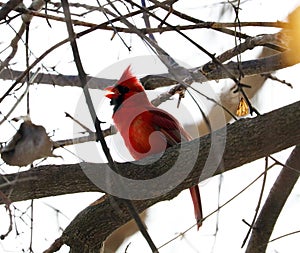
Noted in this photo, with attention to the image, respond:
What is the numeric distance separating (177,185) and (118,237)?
1777 mm

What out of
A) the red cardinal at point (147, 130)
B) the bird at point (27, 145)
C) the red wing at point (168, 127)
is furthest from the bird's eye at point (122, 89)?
the bird at point (27, 145)

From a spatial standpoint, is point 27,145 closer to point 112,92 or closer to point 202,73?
point 202,73

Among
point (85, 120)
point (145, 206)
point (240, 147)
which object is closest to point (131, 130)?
point (85, 120)

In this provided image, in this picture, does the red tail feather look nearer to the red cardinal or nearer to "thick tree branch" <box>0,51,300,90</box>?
the red cardinal

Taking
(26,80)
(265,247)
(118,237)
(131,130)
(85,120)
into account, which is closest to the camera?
(26,80)

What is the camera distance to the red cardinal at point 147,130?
3.71 m

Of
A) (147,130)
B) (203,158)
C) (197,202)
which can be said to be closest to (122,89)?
(147,130)

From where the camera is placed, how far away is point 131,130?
3775 millimetres

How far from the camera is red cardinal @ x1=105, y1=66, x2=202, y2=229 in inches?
146

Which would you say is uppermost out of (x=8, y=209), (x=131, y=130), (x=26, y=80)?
(x=131, y=130)

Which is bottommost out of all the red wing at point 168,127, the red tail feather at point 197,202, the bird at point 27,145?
the bird at point 27,145

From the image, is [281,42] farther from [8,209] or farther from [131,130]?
[8,209]

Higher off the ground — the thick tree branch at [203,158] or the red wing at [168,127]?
the red wing at [168,127]

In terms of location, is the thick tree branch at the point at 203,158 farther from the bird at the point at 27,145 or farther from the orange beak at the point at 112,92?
the orange beak at the point at 112,92
